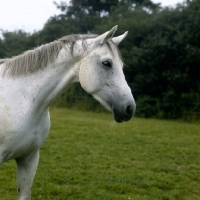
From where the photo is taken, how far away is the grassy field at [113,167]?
4.39 m

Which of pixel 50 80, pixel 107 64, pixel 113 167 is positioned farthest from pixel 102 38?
pixel 113 167

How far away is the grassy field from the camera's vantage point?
4.39 metres

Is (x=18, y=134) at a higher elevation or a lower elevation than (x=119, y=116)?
lower

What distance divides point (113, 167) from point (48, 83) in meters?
3.47

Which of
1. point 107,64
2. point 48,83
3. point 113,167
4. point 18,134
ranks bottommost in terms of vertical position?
point 113,167

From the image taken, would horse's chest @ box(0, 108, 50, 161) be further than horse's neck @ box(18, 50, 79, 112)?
No

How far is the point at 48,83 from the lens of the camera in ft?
8.50

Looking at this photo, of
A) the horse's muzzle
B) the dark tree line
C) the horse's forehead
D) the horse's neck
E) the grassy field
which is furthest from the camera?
the dark tree line

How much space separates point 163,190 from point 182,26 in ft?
36.3

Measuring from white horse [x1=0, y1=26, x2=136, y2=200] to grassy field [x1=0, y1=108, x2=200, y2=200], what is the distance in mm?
511

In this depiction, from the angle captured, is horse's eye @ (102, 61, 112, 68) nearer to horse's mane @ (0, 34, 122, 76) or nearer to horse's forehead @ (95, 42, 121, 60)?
horse's forehead @ (95, 42, 121, 60)

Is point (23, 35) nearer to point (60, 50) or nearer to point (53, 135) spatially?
point (53, 135)

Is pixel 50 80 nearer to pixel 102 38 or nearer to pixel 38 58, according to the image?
pixel 38 58

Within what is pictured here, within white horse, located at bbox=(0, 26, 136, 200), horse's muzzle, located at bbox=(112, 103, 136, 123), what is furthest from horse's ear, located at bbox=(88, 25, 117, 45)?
horse's muzzle, located at bbox=(112, 103, 136, 123)
